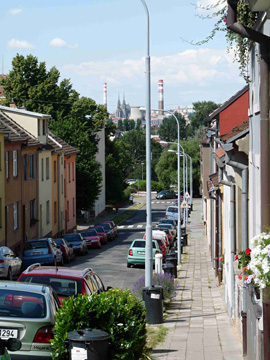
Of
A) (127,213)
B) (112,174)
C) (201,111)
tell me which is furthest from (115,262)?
(201,111)

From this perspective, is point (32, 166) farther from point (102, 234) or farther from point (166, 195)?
point (166, 195)

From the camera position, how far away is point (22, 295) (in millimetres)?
10586

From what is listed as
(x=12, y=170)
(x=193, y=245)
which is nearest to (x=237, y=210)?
(x=12, y=170)

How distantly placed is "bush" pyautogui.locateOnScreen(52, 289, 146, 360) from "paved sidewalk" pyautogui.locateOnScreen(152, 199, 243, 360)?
7.08ft

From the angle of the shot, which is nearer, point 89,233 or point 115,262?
point 115,262

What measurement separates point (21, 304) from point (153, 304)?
22.4ft

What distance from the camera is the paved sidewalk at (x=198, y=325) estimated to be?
1281cm

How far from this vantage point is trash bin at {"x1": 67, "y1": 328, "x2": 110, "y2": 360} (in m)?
9.21

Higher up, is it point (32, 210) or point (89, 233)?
point (32, 210)

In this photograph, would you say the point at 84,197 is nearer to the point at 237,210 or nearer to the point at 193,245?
the point at 193,245

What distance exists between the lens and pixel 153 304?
16.8 m

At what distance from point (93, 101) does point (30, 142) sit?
2730cm

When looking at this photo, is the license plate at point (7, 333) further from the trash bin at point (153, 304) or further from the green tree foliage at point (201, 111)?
the green tree foliage at point (201, 111)

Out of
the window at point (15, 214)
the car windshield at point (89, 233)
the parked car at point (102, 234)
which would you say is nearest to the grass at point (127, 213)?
the parked car at point (102, 234)
